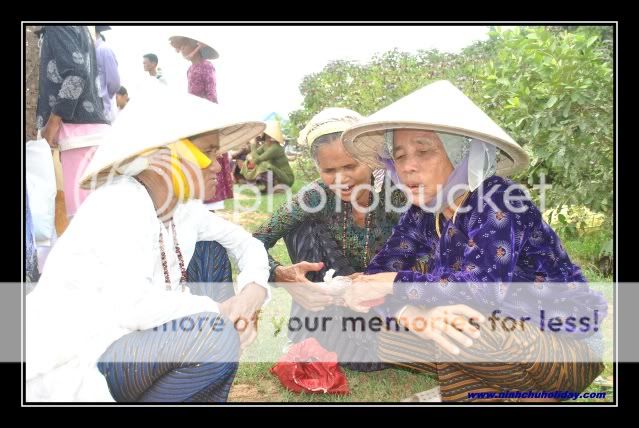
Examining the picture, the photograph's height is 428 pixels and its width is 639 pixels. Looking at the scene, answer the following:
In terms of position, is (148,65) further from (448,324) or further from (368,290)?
(448,324)

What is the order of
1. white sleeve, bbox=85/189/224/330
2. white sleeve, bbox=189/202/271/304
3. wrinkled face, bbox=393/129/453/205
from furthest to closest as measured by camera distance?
white sleeve, bbox=189/202/271/304 → wrinkled face, bbox=393/129/453/205 → white sleeve, bbox=85/189/224/330

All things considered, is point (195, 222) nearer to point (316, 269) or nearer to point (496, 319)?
point (316, 269)

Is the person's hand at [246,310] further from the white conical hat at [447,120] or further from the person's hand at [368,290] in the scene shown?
the white conical hat at [447,120]

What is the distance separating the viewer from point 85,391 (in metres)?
2.47

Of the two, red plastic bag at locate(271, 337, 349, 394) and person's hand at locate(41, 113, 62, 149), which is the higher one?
person's hand at locate(41, 113, 62, 149)

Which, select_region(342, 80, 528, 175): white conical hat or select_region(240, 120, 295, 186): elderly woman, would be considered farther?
select_region(240, 120, 295, 186): elderly woman

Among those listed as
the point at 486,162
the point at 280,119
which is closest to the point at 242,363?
the point at 486,162

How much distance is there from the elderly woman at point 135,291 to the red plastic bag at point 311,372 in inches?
25.0

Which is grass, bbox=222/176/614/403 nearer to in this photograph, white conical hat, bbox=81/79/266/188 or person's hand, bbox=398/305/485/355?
person's hand, bbox=398/305/485/355

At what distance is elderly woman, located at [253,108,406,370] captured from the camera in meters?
3.46

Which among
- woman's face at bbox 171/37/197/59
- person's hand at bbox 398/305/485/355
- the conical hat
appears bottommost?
person's hand at bbox 398/305/485/355

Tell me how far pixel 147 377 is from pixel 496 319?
58.2 inches

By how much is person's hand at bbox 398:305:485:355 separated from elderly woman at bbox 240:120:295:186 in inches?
151

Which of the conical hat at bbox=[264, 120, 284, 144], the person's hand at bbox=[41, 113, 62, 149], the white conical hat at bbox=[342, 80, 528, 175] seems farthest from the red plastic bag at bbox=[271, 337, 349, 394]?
the conical hat at bbox=[264, 120, 284, 144]
